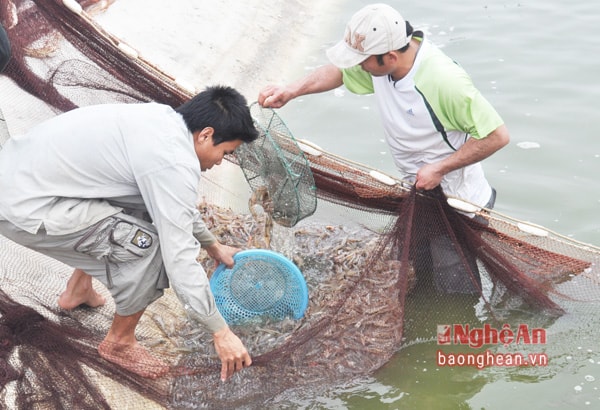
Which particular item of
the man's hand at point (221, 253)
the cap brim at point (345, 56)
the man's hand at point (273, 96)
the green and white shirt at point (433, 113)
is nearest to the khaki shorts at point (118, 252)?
the man's hand at point (221, 253)

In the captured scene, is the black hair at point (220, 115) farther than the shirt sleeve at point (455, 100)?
No

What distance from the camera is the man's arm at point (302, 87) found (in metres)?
5.20

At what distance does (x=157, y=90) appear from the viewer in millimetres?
5465

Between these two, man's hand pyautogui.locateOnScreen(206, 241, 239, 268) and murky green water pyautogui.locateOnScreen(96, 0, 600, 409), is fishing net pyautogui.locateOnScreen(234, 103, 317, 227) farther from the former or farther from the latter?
murky green water pyautogui.locateOnScreen(96, 0, 600, 409)

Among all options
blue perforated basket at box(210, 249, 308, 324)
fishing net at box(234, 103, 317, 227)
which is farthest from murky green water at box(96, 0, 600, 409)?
fishing net at box(234, 103, 317, 227)

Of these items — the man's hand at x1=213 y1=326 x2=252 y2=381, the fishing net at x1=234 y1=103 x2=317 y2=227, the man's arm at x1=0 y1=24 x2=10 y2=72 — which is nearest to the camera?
the man's hand at x1=213 y1=326 x2=252 y2=381

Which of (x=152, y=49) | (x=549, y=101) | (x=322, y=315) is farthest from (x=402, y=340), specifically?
(x=152, y=49)

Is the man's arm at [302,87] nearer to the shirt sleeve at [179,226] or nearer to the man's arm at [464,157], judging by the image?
the man's arm at [464,157]

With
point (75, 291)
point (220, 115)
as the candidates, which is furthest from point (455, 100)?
point (75, 291)

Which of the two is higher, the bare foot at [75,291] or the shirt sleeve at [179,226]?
the shirt sleeve at [179,226]

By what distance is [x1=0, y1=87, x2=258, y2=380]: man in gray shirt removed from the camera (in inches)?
146

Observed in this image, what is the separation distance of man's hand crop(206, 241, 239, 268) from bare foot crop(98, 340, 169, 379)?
70 cm

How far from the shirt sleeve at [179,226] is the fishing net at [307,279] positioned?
720 mm

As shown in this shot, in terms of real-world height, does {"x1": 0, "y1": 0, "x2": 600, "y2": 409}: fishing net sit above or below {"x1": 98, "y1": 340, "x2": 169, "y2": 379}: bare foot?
above
